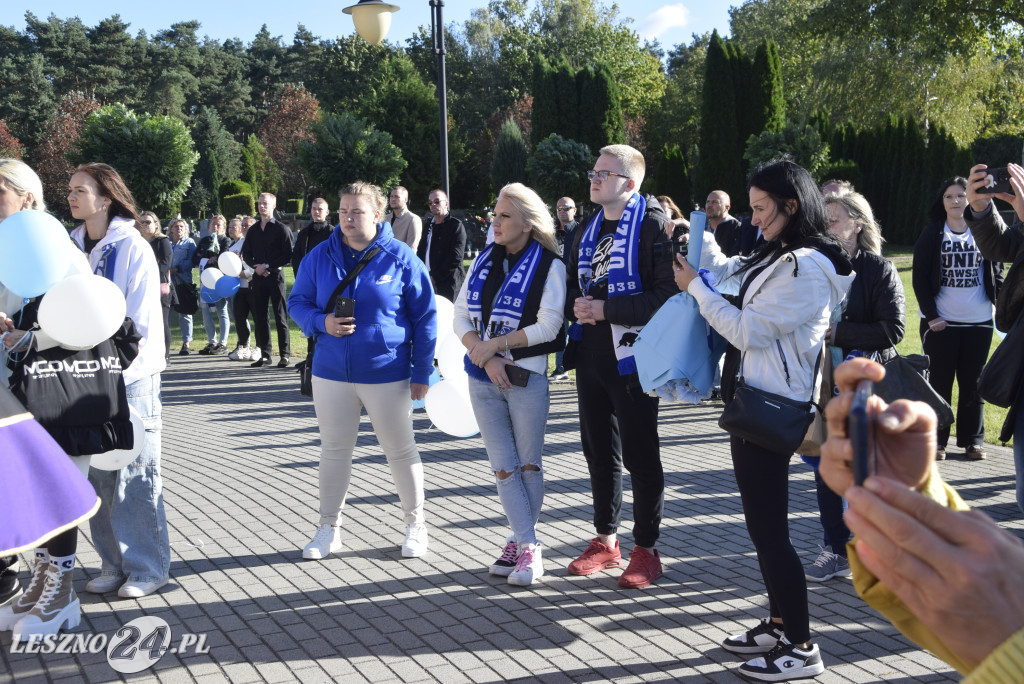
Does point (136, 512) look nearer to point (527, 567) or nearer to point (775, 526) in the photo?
point (527, 567)

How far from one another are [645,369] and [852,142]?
39665mm

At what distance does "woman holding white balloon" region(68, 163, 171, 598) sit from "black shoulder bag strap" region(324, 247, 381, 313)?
3.17 feet

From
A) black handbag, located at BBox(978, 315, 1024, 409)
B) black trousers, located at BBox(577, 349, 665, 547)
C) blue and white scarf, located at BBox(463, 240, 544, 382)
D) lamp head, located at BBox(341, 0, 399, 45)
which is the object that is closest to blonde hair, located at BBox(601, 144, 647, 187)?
blue and white scarf, located at BBox(463, 240, 544, 382)

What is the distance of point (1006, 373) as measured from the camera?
386cm

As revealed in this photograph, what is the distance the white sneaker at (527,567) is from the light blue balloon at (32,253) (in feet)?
8.86

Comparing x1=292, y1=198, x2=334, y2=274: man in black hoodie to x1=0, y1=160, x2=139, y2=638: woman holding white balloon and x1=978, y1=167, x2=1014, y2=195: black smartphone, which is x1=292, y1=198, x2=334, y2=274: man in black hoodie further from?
x1=978, y1=167, x2=1014, y2=195: black smartphone

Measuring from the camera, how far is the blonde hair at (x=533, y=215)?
5031 millimetres

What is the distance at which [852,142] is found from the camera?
40125 millimetres

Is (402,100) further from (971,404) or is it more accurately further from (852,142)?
(971,404)

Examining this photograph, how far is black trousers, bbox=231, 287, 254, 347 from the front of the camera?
13523 mm

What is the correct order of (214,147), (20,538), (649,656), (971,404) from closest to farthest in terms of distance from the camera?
(20,538) < (649,656) < (971,404) < (214,147)

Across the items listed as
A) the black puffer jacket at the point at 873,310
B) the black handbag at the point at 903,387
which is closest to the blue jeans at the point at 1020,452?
the black handbag at the point at 903,387

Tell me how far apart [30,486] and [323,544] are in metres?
2.87

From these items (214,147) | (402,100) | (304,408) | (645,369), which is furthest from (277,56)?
(645,369)
